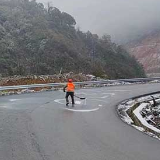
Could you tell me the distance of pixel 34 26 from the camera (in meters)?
79.6

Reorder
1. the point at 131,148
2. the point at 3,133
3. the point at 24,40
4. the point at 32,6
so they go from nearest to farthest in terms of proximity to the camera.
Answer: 1. the point at 131,148
2. the point at 3,133
3. the point at 24,40
4. the point at 32,6

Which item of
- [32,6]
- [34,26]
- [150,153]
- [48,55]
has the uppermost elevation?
[32,6]

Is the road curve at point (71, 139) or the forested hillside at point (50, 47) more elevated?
the forested hillside at point (50, 47)

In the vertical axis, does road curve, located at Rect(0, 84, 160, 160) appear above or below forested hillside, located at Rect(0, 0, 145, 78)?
below

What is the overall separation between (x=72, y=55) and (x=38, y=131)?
64.7m

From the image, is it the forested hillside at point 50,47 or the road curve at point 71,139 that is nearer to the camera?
the road curve at point 71,139

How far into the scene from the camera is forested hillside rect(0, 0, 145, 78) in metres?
59.3

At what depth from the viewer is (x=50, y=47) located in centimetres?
6888

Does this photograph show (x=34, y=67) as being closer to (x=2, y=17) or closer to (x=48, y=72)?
(x=48, y=72)

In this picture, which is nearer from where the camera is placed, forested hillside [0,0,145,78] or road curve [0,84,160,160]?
road curve [0,84,160,160]

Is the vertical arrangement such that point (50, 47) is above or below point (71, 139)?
above

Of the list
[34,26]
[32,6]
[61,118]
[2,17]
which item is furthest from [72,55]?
[61,118]

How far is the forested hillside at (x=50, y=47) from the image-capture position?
194 ft

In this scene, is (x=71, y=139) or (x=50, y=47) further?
(x=50, y=47)
